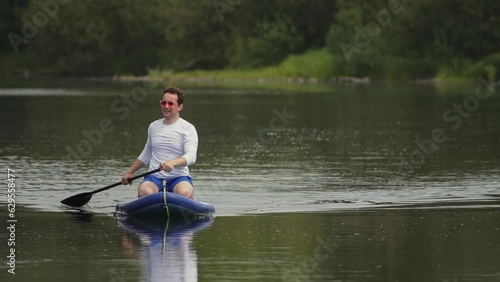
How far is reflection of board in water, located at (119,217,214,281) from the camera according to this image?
13.1 m

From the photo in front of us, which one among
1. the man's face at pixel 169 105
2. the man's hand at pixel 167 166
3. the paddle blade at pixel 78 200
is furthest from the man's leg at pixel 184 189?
the paddle blade at pixel 78 200

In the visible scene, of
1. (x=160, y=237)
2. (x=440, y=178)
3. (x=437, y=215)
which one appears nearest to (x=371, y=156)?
(x=440, y=178)

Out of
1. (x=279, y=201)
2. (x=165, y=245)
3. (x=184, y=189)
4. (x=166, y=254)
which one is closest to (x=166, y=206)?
(x=184, y=189)

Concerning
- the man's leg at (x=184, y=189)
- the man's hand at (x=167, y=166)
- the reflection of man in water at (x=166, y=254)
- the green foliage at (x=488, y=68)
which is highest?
the green foliage at (x=488, y=68)

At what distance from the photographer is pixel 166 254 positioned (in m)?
14.5

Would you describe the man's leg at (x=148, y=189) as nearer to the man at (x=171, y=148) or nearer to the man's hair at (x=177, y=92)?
the man at (x=171, y=148)

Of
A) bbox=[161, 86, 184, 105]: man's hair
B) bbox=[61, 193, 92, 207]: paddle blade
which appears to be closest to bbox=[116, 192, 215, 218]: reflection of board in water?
bbox=[161, 86, 184, 105]: man's hair

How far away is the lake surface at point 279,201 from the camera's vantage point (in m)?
13.6

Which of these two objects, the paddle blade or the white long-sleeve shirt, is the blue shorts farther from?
the paddle blade

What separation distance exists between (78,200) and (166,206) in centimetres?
210

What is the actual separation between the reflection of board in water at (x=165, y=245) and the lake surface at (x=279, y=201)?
28mm

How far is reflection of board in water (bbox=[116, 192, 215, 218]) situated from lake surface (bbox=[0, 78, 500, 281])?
32 cm

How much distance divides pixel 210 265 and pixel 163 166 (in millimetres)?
3792

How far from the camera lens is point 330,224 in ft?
55.7
